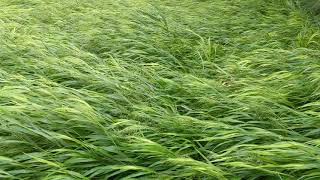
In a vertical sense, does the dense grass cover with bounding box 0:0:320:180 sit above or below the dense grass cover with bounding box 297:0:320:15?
below

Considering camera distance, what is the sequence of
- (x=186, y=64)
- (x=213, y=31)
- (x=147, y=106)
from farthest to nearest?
(x=213, y=31), (x=186, y=64), (x=147, y=106)

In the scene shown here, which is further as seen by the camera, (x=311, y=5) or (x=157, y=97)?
(x=311, y=5)

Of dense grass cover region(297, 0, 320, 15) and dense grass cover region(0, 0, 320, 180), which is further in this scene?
dense grass cover region(297, 0, 320, 15)

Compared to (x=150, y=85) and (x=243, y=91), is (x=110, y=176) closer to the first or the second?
(x=150, y=85)

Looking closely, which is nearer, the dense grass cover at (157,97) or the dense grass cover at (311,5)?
the dense grass cover at (157,97)

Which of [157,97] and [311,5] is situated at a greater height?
[311,5]

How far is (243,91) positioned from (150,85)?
2.35 ft

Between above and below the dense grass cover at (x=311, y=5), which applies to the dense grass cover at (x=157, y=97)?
below

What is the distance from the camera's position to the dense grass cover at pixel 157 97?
1.94m

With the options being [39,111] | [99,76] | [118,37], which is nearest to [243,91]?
[99,76]

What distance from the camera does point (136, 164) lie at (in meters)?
2.03

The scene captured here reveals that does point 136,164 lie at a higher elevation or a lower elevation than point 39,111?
lower

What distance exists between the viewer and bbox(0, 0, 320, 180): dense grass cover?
194 centimetres

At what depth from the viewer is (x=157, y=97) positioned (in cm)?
265
